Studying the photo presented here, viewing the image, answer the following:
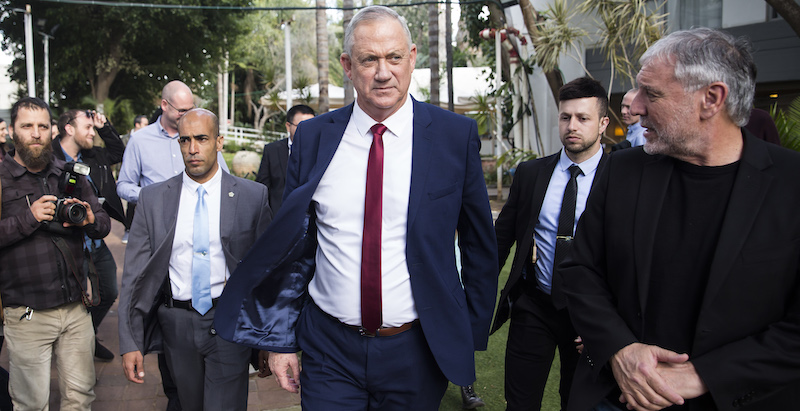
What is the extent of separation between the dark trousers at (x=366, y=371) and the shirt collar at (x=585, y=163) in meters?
Answer: 1.54

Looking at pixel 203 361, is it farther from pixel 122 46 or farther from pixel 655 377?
pixel 122 46

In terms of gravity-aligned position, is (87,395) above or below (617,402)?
below

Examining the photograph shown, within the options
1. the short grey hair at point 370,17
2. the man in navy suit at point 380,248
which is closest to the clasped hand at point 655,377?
the man in navy suit at point 380,248

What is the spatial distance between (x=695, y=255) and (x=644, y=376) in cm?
43

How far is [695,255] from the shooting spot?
2002 mm

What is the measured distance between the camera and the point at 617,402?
2.27 metres

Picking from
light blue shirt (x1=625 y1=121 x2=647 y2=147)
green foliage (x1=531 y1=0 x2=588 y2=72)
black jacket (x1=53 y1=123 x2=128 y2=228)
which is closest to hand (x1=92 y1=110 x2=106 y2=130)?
black jacket (x1=53 y1=123 x2=128 y2=228)

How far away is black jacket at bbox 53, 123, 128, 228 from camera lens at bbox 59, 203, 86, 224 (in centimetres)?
173

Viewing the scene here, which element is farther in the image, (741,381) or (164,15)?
(164,15)

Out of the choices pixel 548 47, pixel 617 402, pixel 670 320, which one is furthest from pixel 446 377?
pixel 548 47

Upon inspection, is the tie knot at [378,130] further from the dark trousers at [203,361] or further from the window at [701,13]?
the window at [701,13]

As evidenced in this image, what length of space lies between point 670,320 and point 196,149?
102 inches

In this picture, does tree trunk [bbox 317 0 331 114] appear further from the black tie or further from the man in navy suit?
the man in navy suit

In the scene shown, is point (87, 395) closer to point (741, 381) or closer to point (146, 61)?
point (741, 381)
